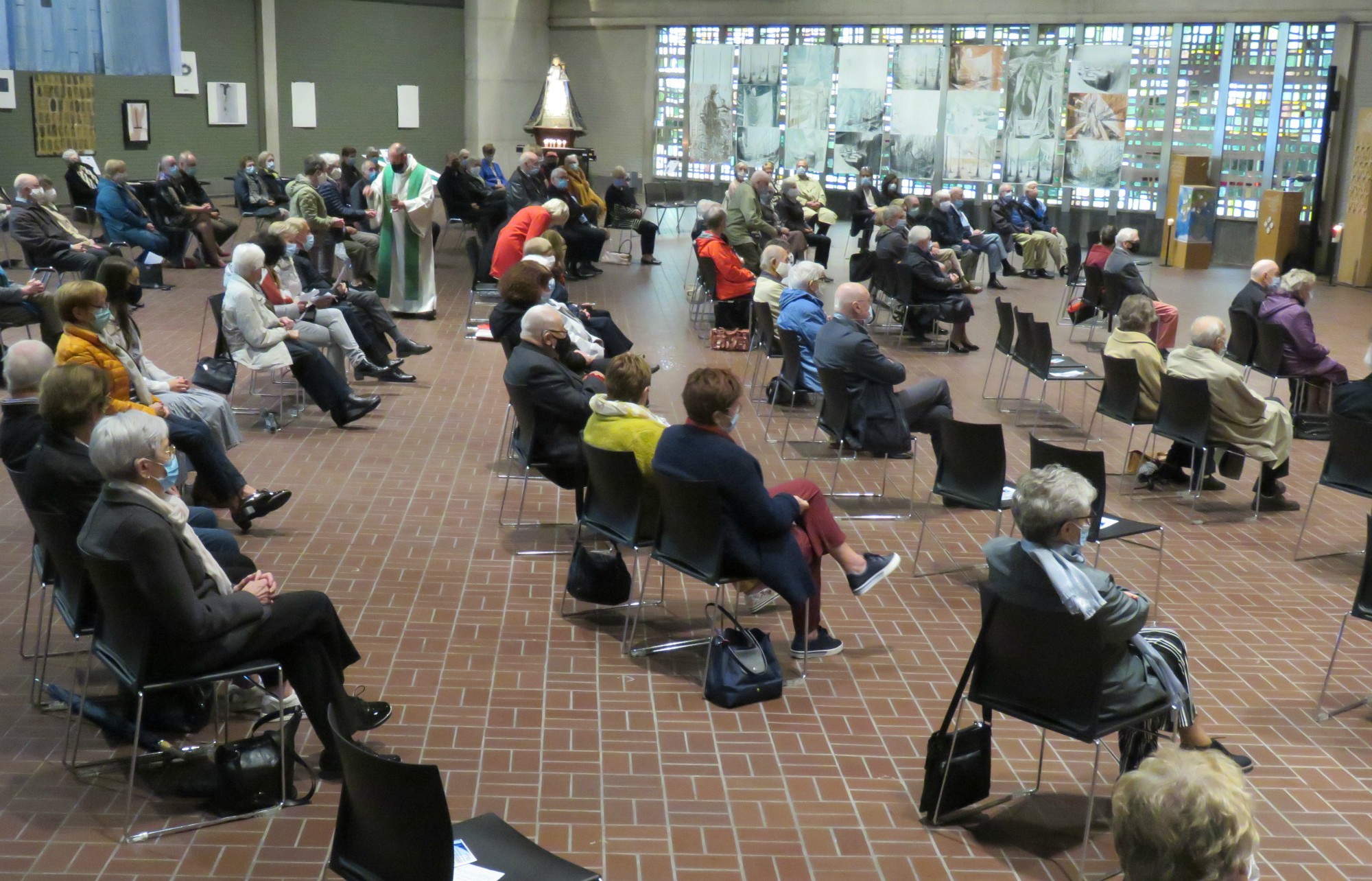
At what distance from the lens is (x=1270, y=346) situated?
9.33 metres

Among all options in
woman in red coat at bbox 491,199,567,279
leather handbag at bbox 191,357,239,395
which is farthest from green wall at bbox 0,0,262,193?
leather handbag at bbox 191,357,239,395

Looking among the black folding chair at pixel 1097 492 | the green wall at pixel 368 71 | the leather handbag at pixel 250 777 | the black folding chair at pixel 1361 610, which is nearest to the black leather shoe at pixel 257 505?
the leather handbag at pixel 250 777

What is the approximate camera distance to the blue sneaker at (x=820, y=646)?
17.6 feet

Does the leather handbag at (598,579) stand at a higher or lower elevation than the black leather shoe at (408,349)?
lower

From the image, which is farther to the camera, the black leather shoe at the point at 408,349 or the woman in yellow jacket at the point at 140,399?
the black leather shoe at the point at 408,349

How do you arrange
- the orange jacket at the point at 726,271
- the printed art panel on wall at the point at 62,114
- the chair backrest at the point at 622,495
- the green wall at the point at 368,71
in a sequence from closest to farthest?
the chair backrest at the point at 622,495, the orange jacket at the point at 726,271, the printed art panel on wall at the point at 62,114, the green wall at the point at 368,71

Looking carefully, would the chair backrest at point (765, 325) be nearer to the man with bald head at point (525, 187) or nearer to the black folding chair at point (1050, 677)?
the black folding chair at point (1050, 677)

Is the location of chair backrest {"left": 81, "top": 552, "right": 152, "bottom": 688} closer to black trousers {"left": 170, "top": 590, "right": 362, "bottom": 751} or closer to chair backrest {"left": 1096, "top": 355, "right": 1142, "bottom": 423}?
black trousers {"left": 170, "top": 590, "right": 362, "bottom": 751}

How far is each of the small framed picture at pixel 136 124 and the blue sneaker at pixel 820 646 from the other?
20853 mm

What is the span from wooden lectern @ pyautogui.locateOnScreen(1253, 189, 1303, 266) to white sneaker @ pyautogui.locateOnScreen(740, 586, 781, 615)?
1495cm

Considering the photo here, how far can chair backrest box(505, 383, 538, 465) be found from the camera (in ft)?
21.3

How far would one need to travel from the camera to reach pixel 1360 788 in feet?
14.7

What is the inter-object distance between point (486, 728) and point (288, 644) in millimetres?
858

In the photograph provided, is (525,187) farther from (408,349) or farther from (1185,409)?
(1185,409)
